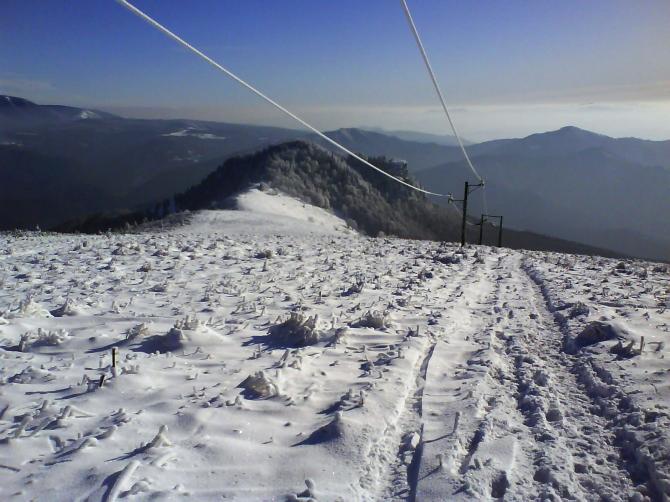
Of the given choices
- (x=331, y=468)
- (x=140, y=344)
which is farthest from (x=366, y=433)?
(x=140, y=344)

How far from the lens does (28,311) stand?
7090 mm

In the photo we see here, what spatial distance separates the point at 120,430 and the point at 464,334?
5.11m

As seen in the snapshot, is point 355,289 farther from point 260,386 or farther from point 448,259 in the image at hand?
point 448,259

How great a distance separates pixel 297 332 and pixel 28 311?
166 inches

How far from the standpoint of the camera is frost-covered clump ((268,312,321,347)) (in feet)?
21.5

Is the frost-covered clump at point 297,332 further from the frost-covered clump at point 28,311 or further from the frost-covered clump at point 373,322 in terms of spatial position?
the frost-covered clump at point 28,311

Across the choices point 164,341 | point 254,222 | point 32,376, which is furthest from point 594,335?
point 254,222

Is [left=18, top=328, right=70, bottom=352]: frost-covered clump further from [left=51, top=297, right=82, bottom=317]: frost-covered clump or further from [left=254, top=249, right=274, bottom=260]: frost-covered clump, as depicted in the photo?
[left=254, top=249, right=274, bottom=260]: frost-covered clump

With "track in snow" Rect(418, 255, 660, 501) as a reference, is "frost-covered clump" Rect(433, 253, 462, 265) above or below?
below

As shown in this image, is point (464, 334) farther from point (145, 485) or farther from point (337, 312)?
point (145, 485)

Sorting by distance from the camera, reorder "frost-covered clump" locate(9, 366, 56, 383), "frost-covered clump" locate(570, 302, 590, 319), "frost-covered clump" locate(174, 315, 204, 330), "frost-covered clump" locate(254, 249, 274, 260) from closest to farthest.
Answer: "frost-covered clump" locate(9, 366, 56, 383), "frost-covered clump" locate(174, 315, 204, 330), "frost-covered clump" locate(570, 302, 590, 319), "frost-covered clump" locate(254, 249, 274, 260)

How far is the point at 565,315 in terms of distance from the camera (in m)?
8.34

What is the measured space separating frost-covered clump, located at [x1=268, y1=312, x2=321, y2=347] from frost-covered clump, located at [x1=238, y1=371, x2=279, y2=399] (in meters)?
1.43

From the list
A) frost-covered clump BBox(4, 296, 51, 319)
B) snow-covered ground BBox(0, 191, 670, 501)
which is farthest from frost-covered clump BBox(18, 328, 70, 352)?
frost-covered clump BBox(4, 296, 51, 319)
